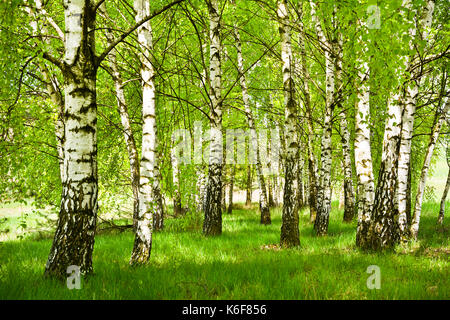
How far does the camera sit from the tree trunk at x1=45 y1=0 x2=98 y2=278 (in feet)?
10.9

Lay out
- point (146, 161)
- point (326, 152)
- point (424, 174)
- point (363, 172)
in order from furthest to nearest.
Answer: point (326, 152), point (424, 174), point (363, 172), point (146, 161)

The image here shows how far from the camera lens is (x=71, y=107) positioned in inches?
132

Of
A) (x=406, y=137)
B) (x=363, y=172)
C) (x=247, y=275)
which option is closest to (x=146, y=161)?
(x=247, y=275)

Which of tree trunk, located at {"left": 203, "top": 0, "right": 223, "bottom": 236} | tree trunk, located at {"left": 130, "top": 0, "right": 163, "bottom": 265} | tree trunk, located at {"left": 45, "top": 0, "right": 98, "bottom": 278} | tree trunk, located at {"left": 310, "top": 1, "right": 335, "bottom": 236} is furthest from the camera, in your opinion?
tree trunk, located at {"left": 310, "top": 1, "right": 335, "bottom": 236}

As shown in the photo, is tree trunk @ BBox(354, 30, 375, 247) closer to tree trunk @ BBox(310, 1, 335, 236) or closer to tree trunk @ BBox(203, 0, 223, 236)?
tree trunk @ BBox(310, 1, 335, 236)

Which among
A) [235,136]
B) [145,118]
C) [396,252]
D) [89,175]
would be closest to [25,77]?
[145,118]

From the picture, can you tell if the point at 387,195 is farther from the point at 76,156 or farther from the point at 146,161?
the point at 76,156

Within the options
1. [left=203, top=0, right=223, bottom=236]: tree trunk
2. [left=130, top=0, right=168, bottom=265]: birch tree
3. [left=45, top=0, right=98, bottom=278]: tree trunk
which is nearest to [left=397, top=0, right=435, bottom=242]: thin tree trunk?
[left=203, top=0, right=223, bottom=236]: tree trunk

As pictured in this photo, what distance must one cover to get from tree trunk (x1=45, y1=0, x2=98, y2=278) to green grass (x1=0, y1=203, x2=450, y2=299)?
1.15 ft

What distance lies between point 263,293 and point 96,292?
1905 millimetres

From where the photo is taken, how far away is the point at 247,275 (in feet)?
12.9

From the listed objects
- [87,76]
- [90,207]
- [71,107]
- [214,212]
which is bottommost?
[214,212]

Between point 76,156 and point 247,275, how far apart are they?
275 centimetres
